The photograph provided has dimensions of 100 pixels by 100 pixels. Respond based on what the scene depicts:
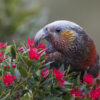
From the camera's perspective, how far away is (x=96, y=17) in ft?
31.1

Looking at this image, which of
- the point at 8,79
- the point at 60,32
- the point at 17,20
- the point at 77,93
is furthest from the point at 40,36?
the point at 17,20

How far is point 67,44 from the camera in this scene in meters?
2.38

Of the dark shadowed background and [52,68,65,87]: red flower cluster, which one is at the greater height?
the dark shadowed background

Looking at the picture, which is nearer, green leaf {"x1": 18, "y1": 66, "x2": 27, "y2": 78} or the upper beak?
green leaf {"x1": 18, "y1": 66, "x2": 27, "y2": 78}

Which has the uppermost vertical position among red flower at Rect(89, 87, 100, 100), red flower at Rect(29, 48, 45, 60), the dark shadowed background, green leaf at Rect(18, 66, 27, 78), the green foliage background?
the dark shadowed background

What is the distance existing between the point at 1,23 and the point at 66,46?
2280 mm

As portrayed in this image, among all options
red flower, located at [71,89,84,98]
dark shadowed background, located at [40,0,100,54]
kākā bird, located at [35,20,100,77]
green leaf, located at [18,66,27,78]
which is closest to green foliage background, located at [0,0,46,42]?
kākā bird, located at [35,20,100,77]

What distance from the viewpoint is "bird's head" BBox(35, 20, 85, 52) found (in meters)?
2.33

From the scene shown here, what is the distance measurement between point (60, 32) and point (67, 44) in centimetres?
11

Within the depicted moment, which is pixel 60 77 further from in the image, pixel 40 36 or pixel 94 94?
pixel 40 36

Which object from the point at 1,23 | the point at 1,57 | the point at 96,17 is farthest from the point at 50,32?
the point at 96,17

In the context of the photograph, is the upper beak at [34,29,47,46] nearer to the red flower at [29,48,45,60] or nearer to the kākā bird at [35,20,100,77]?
the kākā bird at [35,20,100,77]

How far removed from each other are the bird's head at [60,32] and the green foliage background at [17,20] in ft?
6.92

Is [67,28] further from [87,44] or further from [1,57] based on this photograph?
[1,57]
